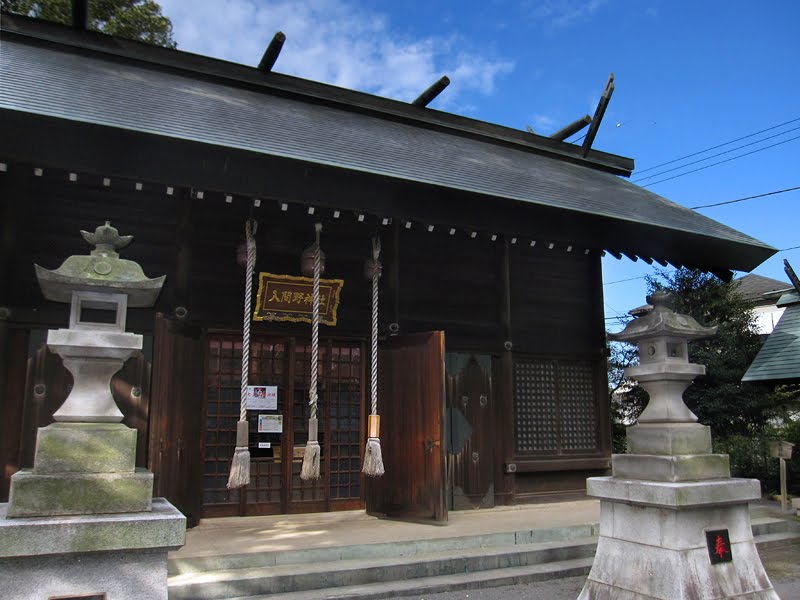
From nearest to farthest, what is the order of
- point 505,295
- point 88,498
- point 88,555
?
point 88,555, point 88,498, point 505,295

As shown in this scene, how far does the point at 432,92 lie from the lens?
1074 cm

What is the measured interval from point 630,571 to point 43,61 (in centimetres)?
843

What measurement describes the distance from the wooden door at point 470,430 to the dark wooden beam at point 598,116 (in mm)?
5104

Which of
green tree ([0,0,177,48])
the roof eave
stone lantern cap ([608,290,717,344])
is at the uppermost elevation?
green tree ([0,0,177,48])

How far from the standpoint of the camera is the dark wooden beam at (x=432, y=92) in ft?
34.1

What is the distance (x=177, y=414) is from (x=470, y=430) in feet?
13.4

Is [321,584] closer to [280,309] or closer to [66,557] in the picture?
[66,557]

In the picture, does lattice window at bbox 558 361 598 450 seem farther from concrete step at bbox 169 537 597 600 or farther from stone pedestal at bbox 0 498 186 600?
stone pedestal at bbox 0 498 186 600

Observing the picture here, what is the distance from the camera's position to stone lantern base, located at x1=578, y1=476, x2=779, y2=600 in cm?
468

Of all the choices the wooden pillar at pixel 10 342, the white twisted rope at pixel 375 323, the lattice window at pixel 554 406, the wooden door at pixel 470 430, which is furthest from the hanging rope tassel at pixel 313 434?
the lattice window at pixel 554 406

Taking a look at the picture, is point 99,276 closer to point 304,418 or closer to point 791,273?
point 304,418

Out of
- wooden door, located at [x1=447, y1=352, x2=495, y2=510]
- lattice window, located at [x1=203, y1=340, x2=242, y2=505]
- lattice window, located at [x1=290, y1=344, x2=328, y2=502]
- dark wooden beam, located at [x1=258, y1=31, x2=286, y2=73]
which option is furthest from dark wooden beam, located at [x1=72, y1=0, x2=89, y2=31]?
wooden door, located at [x1=447, y1=352, x2=495, y2=510]

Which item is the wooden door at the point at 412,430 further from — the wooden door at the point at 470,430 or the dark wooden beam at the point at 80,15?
the dark wooden beam at the point at 80,15

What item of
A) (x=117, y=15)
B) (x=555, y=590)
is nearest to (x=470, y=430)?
(x=555, y=590)
